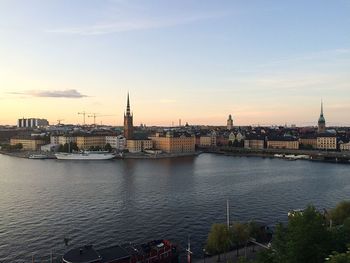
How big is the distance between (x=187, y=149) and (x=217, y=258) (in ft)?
154

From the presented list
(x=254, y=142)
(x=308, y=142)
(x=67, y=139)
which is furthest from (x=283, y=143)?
(x=67, y=139)

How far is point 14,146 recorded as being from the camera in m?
64.2

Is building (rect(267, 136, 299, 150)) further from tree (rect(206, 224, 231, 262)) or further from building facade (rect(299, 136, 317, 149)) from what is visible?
tree (rect(206, 224, 231, 262))

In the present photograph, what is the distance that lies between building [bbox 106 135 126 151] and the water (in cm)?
2668

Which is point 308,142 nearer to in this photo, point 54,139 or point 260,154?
point 260,154

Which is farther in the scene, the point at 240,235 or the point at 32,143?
the point at 32,143

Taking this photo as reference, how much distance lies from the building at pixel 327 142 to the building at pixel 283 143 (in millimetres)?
3217

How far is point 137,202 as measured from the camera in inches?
858

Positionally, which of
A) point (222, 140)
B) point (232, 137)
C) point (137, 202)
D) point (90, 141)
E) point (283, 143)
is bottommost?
point (137, 202)

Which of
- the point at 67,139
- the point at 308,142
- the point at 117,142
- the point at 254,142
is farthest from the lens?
the point at 254,142

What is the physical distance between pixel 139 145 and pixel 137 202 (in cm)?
3732

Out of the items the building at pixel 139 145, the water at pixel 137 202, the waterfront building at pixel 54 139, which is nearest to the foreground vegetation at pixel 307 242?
the water at pixel 137 202

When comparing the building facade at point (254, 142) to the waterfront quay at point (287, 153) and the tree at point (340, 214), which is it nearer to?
the waterfront quay at point (287, 153)

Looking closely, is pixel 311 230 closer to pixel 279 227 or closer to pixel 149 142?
pixel 279 227
